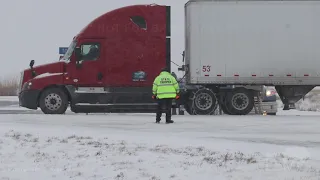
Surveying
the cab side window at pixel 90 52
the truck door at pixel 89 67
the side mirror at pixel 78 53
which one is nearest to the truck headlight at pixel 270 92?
the truck door at pixel 89 67

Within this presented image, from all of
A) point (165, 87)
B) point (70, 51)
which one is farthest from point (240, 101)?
point (70, 51)

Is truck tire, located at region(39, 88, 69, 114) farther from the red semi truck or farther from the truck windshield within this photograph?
the truck windshield

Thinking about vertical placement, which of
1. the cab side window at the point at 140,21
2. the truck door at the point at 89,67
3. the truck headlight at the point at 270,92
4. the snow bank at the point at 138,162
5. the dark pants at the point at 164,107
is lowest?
the snow bank at the point at 138,162

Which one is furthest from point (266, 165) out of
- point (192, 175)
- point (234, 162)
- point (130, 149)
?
point (130, 149)

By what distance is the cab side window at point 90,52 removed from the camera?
16.7 m

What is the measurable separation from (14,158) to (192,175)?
277 cm

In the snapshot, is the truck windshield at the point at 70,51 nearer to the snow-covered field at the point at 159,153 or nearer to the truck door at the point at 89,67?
the truck door at the point at 89,67

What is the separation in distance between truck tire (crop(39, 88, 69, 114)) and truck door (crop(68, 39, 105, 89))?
23.9 inches

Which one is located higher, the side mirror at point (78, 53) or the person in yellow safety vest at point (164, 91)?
the side mirror at point (78, 53)

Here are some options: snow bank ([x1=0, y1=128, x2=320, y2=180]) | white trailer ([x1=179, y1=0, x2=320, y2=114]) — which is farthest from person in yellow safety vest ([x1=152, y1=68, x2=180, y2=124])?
snow bank ([x1=0, y1=128, x2=320, y2=180])

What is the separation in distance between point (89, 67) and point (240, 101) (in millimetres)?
5258

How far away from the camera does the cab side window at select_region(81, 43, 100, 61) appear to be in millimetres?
16719

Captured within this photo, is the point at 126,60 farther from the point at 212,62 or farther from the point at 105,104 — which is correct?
the point at 212,62

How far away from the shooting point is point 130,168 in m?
6.75
